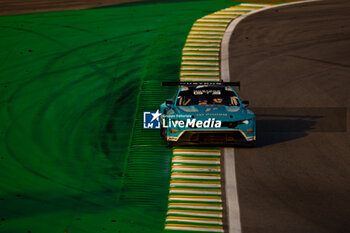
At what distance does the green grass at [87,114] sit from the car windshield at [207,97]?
113cm

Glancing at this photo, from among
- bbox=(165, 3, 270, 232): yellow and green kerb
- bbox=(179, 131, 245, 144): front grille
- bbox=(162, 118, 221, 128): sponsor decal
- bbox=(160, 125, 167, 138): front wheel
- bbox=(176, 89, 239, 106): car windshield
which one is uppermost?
bbox=(176, 89, 239, 106): car windshield

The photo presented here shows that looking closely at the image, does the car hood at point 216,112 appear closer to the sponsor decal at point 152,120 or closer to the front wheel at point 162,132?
the front wheel at point 162,132

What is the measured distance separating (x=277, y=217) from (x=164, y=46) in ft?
42.0

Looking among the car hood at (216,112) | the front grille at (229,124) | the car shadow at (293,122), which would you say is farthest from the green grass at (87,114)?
the car shadow at (293,122)

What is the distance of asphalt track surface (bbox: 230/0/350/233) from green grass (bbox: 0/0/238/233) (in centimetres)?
186

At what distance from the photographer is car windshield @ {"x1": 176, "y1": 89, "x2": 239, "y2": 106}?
1267 cm

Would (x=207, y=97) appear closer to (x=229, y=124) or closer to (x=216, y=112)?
(x=216, y=112)

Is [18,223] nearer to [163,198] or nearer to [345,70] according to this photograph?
[163,198]

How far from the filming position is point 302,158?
451 inches

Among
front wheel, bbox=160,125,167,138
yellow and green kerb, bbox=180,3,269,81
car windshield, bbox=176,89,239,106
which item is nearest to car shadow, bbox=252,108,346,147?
car windshield, bbox=176,89,239,106

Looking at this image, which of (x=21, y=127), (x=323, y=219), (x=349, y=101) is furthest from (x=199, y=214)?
(x=349, y=101)

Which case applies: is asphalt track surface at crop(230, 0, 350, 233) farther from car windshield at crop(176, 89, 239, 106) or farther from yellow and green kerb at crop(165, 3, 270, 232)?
car windshield at crop(176, 89, 239, 106)

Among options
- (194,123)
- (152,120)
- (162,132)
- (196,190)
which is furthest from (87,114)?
(196,190)

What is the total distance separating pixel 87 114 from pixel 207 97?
3570 millimetres
